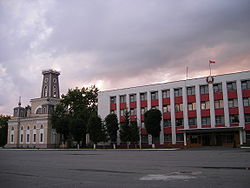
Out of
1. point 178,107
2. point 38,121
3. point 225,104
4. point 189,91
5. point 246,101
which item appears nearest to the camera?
point 246,101

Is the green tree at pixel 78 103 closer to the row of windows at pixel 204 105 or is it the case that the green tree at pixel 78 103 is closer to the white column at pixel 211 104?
the row of windows at pixel 204 105

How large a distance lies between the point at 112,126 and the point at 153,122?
960cm

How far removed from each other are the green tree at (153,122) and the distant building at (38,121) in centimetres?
3498

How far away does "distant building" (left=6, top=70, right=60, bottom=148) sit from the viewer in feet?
258

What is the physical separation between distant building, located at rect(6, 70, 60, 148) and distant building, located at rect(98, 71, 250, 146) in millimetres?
28631

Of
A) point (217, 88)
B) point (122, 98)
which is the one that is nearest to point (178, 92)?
point (217, 88)

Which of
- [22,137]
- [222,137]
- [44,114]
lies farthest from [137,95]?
[22,137]

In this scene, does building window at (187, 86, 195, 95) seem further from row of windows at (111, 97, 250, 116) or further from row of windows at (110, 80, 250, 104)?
row of windows at (111, 97, 250, 116)

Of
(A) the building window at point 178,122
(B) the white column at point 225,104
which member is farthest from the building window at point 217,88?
(A) the building window at point 178,122

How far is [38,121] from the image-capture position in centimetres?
8088

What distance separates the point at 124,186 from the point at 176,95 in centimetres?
4802

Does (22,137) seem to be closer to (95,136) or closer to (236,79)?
(95,136)

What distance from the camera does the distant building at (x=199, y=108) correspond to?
4909cm

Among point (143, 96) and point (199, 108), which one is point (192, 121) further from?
point (143, 96)
